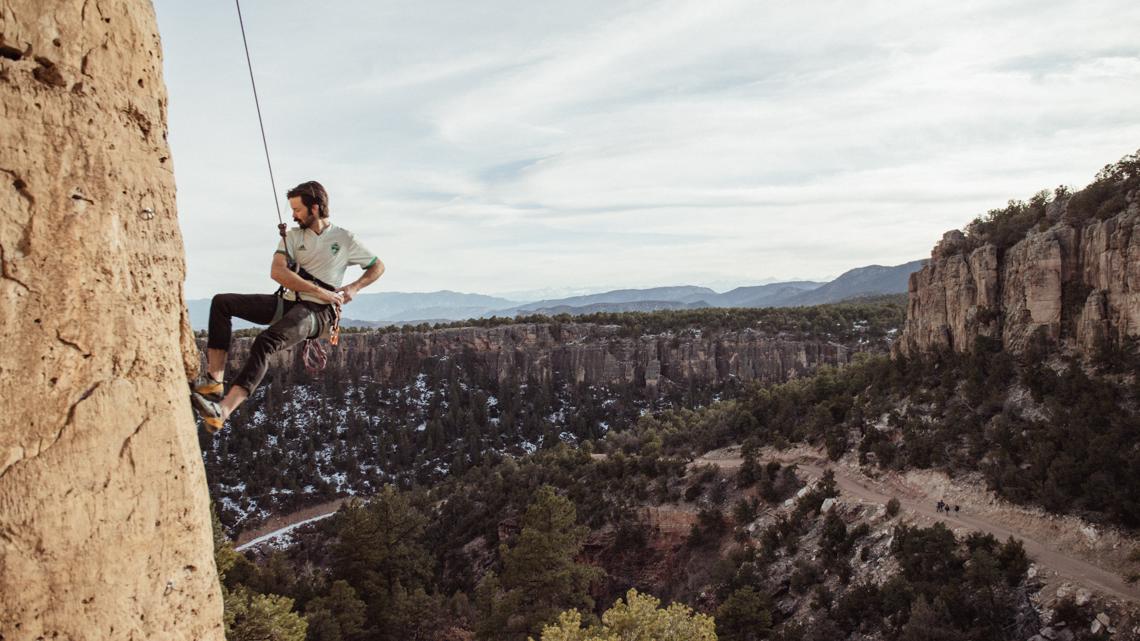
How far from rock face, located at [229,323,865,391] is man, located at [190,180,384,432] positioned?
7463 cm

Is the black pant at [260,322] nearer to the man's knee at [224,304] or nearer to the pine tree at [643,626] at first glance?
the man's knee at [224,304]

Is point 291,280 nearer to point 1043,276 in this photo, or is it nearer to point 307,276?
point 307,276

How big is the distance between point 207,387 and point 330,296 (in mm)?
1294

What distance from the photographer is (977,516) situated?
85.9 ft

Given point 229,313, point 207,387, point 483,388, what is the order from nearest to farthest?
point 207,387, point 229,313, point 483,388

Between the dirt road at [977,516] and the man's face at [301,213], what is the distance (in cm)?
2270

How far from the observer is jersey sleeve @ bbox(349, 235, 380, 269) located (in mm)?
5859

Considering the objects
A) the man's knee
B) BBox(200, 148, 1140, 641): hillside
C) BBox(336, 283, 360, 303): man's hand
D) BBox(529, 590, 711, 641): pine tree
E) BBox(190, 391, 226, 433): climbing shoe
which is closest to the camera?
BBox(190, 391, 226, 433): climbing shoe

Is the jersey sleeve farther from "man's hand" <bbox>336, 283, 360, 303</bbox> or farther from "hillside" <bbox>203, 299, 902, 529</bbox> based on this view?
"hillside" <bbox>203, 299, 902, 529</bbox>

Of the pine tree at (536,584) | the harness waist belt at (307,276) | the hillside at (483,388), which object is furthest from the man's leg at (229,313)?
the hillside at (483,388)

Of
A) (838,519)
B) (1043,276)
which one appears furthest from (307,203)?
(1043,276)

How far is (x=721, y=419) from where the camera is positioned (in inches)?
1943

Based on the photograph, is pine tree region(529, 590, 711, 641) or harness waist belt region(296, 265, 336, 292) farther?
pine tree region(529, 590, 711, 641)

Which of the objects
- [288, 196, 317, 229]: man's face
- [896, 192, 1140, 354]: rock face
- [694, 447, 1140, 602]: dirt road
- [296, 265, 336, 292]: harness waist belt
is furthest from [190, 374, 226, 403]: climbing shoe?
[896, 192, 1140, 354]: rock face
